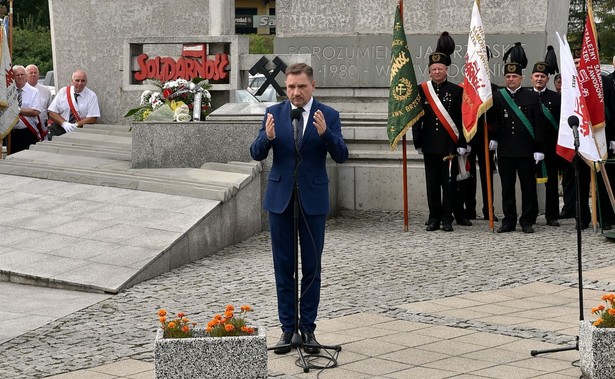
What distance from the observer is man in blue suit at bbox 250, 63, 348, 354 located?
8.00 m

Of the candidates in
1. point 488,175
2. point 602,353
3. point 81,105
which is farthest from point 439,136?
→ point 602,353

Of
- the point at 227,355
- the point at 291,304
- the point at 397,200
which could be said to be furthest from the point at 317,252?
the point at 397,200

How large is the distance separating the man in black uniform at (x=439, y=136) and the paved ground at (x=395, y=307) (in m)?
0.35

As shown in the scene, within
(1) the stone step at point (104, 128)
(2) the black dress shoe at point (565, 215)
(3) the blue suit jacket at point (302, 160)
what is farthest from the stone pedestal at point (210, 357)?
(1) the stone step at point (104, 128)

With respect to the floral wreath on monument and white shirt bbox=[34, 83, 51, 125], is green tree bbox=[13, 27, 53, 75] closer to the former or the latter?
white shirt bbox=[34, 83, 51, 125]

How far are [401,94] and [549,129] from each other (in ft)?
5.82

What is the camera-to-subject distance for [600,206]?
14.0 metres

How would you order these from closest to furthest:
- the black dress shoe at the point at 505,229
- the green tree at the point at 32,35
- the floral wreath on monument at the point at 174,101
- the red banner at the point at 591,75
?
the red banner at the point at 591,75, the black dress shoe at the point at 505,229, the floral wreath on monument at the point at 174,101, the green tree at the point at 32,35

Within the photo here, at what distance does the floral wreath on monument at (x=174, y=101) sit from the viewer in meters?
14.8

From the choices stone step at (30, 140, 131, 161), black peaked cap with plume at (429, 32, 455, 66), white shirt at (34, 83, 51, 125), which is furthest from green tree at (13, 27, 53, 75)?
black peaked cap with plume at (429, 32, 455, 66)

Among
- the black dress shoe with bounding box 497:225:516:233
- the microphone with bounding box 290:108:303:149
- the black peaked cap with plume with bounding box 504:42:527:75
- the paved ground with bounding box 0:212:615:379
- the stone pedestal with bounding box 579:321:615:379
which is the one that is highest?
the black peaked cap with plume with bounding box 504:42:527:75

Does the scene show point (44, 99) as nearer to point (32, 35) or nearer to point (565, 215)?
point (565, 215)

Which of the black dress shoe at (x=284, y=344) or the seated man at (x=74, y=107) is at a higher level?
the seated man at (x=74, y=107)

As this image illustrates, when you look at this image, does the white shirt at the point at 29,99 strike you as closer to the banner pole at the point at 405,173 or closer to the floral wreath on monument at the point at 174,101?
the floral wreath on monument at the point at 174,101
